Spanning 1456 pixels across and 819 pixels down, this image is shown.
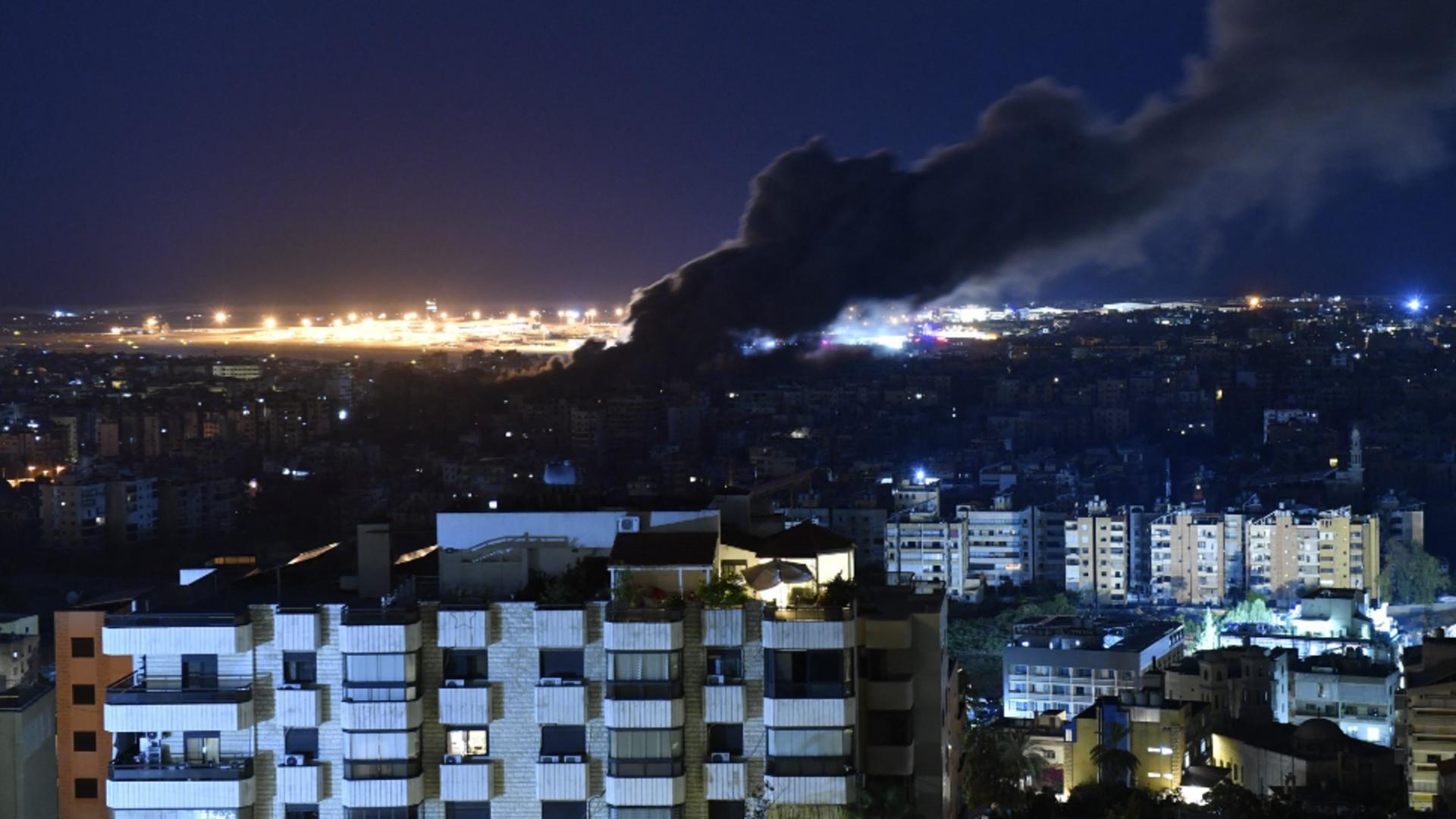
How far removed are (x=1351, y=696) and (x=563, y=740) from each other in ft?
34.6

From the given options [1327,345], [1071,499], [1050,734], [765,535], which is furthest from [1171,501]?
[765,535]

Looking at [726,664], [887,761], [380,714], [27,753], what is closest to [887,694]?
[887,761]

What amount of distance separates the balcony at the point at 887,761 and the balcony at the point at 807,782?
362 mm

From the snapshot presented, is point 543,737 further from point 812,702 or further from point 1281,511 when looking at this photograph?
point 1281,511

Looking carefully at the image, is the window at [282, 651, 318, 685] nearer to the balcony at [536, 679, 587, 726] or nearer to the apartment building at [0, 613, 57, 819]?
the balcony at [536, 679, 587, 726]

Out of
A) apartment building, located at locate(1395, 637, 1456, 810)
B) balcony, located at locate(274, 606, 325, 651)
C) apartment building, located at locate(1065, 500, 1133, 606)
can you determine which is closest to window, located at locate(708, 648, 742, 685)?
balcony, located at locate(274, 606, 325, 651)

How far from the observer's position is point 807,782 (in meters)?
5.29

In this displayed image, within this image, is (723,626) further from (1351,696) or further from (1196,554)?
(1196,554)

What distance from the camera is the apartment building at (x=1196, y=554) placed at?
24.5 meters

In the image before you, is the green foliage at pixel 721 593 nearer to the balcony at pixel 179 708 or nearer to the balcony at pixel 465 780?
the balcony at pixel 465 780

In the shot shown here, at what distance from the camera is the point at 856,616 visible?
18.5 ft

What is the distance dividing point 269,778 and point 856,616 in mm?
1642

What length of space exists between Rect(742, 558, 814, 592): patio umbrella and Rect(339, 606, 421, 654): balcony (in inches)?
35.5

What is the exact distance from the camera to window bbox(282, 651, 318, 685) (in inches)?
213
